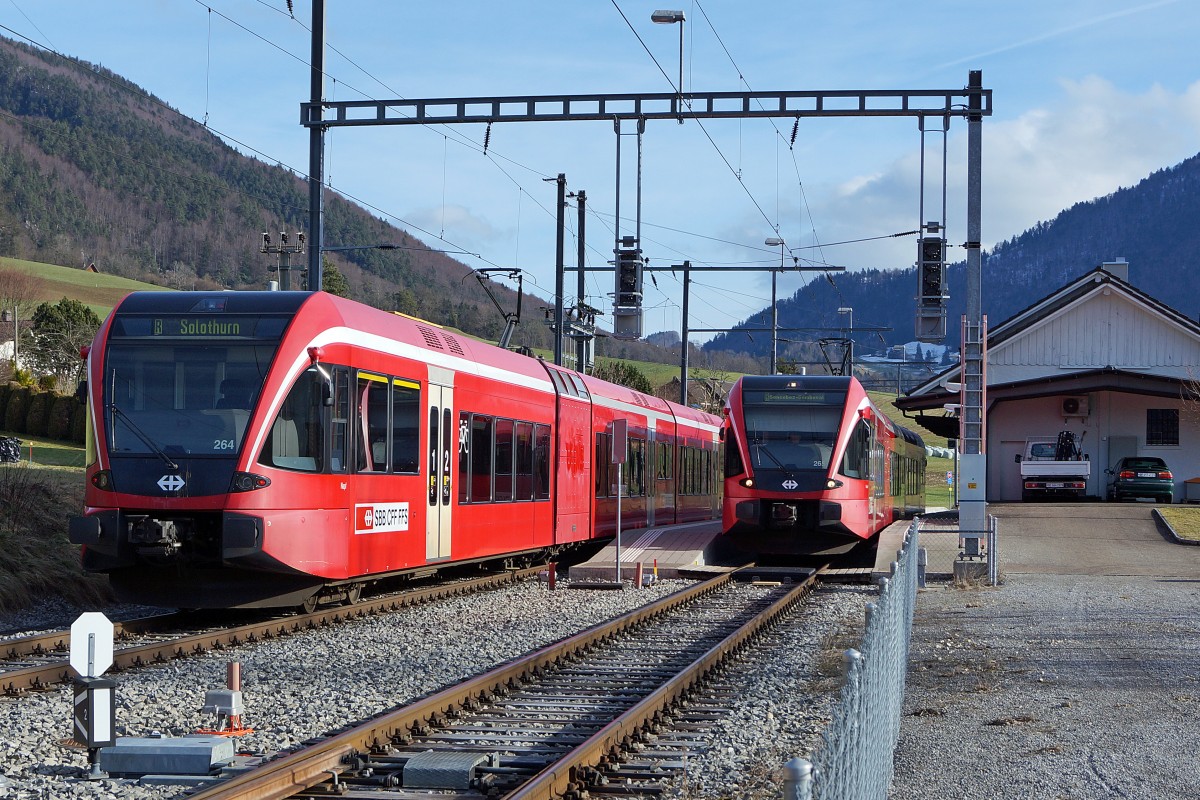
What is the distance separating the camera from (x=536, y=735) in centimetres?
882

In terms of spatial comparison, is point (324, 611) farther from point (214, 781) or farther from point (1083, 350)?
point (1083, 350)

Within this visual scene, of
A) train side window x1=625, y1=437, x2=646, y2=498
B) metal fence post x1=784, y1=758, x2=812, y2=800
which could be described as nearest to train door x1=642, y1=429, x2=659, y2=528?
train side window x1=625, y1=437, x2=646, y2=498

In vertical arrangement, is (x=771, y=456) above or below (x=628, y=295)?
below

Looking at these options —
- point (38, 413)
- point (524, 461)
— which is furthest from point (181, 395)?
point (38, 413)

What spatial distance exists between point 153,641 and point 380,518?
2.99 meters

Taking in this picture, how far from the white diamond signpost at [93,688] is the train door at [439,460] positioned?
29.8 feet

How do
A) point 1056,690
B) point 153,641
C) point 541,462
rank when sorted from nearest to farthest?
point 1056,690 → point 153,641 → point 541,462

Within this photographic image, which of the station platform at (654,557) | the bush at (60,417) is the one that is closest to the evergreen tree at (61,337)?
the bush at (60,417)

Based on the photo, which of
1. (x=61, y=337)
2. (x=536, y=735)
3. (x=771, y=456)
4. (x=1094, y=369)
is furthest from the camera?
(x=61, y=337)

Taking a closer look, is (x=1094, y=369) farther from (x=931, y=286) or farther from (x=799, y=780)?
(x=799, y=780)

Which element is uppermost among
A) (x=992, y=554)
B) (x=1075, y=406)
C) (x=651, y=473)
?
(x=1075, y=406)

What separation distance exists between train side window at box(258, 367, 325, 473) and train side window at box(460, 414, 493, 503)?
4539 mm

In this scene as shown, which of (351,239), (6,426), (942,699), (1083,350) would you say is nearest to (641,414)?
(942,699)

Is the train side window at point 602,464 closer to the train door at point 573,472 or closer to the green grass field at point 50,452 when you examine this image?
the train door at point 573,472
